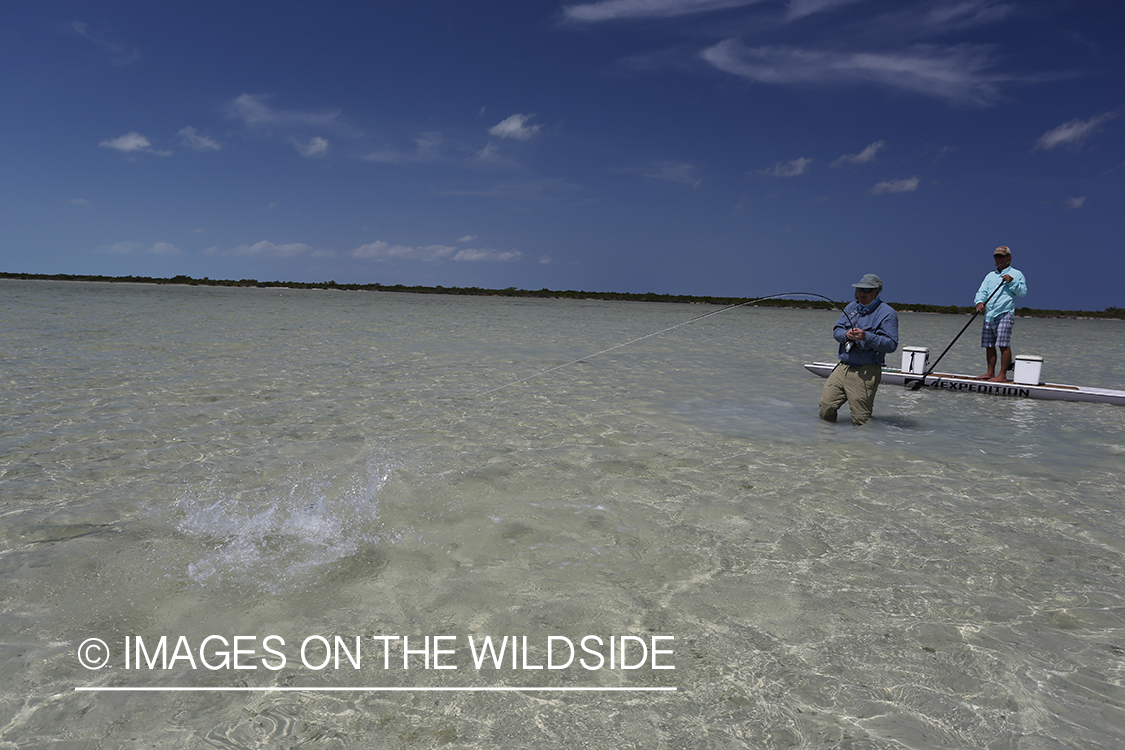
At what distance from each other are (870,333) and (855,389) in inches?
35.4

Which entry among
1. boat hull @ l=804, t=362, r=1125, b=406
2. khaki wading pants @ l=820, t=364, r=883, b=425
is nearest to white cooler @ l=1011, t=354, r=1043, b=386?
boat hull @ l=804, t=362, r=1125, b=406

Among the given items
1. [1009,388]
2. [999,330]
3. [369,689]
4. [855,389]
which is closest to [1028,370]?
[1009,388]

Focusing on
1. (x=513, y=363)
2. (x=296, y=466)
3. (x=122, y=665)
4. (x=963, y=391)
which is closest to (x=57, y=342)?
(x=513, y=363)

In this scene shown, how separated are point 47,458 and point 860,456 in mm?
8210

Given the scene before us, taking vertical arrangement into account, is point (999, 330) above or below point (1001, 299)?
below

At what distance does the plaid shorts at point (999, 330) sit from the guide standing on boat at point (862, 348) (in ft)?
15.7

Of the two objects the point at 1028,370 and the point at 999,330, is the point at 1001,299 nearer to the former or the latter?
the point at 999,330

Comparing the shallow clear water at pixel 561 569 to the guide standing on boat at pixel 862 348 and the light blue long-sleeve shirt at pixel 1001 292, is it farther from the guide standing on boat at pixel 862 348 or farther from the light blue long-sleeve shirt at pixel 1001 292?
the light blue long-sleeve shirt at pixel 1001 292

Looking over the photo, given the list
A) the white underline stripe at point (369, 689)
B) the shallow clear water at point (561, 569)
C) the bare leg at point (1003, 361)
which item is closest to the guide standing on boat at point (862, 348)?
the shallow clear water at point (561, 569)

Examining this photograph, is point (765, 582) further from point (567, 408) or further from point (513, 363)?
point (513, 363)

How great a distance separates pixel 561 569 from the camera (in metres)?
4.13

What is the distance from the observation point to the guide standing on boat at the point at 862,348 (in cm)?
816

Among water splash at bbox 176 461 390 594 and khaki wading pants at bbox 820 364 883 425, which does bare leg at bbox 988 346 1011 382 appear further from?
water splash at bbox 176 461 390 594

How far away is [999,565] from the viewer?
434 centimetres
